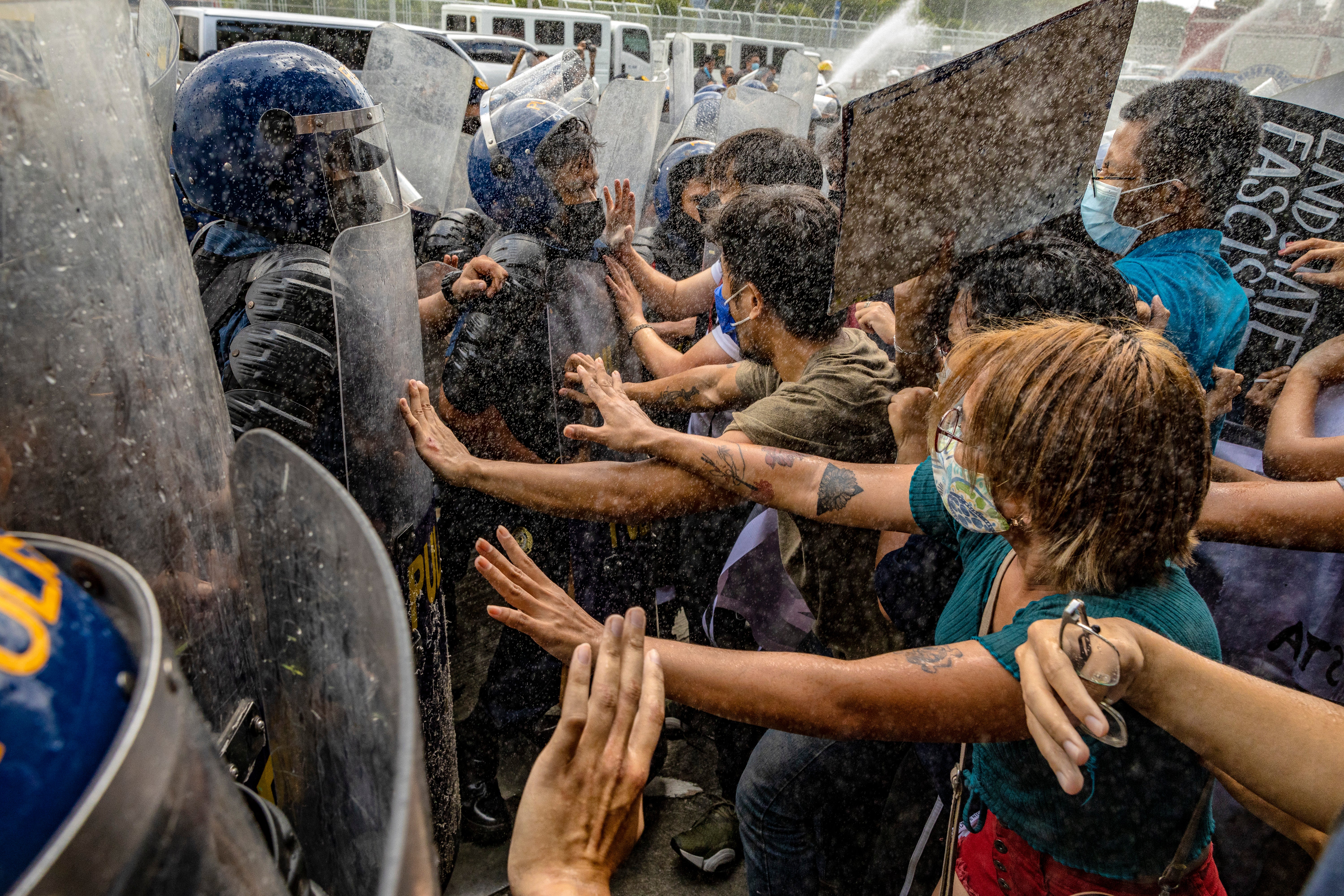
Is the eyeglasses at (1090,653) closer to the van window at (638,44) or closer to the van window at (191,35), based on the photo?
the van window at (191,35)

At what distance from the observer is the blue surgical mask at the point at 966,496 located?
4.93ft

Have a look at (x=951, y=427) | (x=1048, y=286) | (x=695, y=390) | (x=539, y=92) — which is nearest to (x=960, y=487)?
(x=951, y=427)

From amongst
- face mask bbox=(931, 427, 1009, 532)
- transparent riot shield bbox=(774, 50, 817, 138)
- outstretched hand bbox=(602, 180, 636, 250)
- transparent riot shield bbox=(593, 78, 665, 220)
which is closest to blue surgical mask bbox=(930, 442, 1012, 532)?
face mask bbox=(931, 427, 1009, 532)

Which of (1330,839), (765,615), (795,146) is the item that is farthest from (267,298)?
(795,146)

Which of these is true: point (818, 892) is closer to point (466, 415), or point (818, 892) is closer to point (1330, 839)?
point (466, 415)

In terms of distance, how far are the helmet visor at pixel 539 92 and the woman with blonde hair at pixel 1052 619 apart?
2392 mm

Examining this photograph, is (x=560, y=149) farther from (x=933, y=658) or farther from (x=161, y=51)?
(x=933, y=658)

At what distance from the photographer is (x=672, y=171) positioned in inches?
178

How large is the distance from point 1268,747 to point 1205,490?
47 centimetres

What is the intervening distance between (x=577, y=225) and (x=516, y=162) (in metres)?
0.42

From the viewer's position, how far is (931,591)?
2043mm

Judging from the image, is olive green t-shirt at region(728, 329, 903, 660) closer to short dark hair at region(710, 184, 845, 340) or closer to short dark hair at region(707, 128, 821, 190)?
short dark hair at region(710, 184, 845, 340)

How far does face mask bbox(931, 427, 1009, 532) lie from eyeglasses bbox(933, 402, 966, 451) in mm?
13

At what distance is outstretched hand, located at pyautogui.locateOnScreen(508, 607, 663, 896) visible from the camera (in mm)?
956
